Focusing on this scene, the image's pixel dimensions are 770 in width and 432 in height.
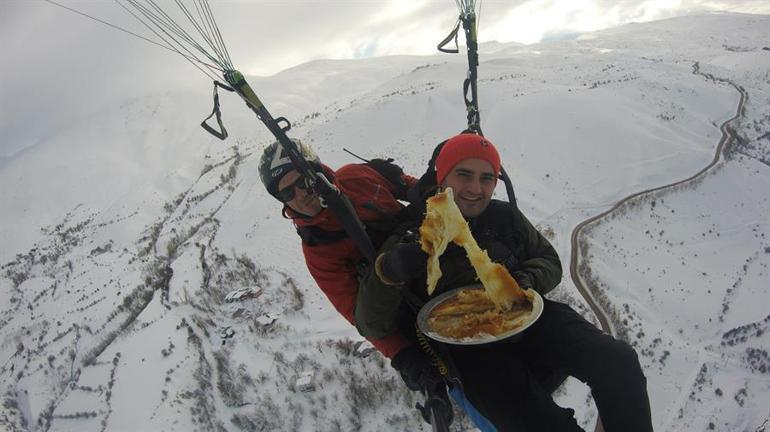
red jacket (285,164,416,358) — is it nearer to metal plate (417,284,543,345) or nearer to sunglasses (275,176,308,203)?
sunglasses (275,176,308,203)

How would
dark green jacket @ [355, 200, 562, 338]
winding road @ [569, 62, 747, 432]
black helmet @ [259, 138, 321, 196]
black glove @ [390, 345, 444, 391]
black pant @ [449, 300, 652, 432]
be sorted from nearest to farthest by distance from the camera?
black pant @ [449, 300, 652, 432]
dark green jacket @ [355, 200, 562, 338]
black helmet @ [259, 138, 321, 196]
black glove @ [390, 345, 444, 391]
winding road @ [569, 62, 747, 432]

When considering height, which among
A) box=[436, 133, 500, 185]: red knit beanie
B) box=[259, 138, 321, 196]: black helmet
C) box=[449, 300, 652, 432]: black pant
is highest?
box=[259, 138, 321, 196]: black helmet

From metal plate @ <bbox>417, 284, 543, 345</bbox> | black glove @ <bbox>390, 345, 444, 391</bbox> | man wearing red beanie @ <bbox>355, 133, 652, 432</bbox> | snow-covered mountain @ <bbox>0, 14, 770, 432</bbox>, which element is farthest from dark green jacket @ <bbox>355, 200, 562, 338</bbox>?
snow-covered mountain @ <bbox>0, 14, 770, 432</bbox>

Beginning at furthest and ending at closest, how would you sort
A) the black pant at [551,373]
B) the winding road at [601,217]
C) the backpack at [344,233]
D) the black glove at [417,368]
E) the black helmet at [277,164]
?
the winding road at [601,217] < the backpack at [344,233] < the black glove at [417,368] < the black helmet at [277,164] < the black pant at [551,373]

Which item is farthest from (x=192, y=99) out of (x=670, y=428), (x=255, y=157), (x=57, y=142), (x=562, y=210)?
(x=670, y=428)

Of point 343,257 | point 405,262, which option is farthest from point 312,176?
point 405,262

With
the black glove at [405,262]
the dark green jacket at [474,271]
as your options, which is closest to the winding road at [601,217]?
the dark green jacket at [474,271]

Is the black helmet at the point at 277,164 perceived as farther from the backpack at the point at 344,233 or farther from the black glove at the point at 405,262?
the black glove at the point at 405,262
